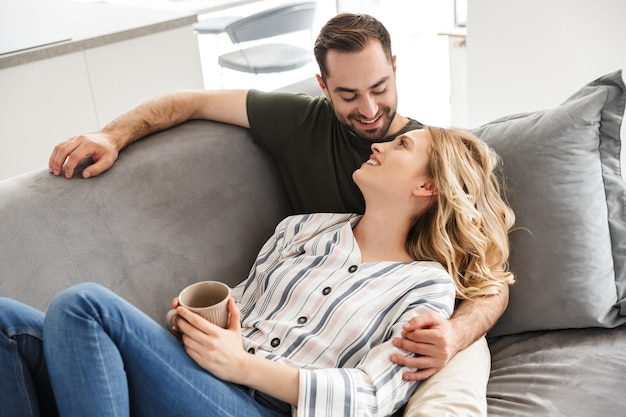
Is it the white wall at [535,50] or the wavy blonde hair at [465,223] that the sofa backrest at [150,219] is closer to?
the wavy blonde hair at [465,223]

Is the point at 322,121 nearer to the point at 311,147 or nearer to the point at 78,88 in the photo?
the point at 311,147

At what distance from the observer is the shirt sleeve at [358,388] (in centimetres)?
127

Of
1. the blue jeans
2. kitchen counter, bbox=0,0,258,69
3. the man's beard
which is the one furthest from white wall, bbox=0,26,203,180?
the blue jeans

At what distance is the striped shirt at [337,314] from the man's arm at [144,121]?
0.45 m

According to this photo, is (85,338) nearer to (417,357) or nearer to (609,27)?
(417,357)

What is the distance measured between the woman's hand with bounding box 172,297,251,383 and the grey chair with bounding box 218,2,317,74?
8.19 ft

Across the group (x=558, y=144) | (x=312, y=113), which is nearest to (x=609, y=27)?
(x=558, y=144)

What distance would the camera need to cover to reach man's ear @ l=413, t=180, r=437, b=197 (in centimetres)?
161

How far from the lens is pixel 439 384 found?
1.36 metres

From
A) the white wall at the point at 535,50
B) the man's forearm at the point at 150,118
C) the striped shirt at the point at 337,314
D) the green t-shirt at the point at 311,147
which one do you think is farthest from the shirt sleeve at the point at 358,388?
the white wall at the point at 535,50

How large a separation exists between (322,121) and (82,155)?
63cm

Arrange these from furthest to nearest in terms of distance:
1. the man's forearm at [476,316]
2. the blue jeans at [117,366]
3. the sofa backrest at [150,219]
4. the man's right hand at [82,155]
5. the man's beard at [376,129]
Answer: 1. the man's beard at [376,129]
2. the man's right hand at [82,155]
3. the sofa backrest at [150,219]
4. the man's forearm at [476,316]
5. the blue jeans at [117,366]

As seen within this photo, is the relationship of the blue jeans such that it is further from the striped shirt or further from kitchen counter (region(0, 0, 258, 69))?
kitchen counter (region(0, 0, 258, 69))

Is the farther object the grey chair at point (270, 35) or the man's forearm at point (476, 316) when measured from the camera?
the grey chair at point (270, 35)
